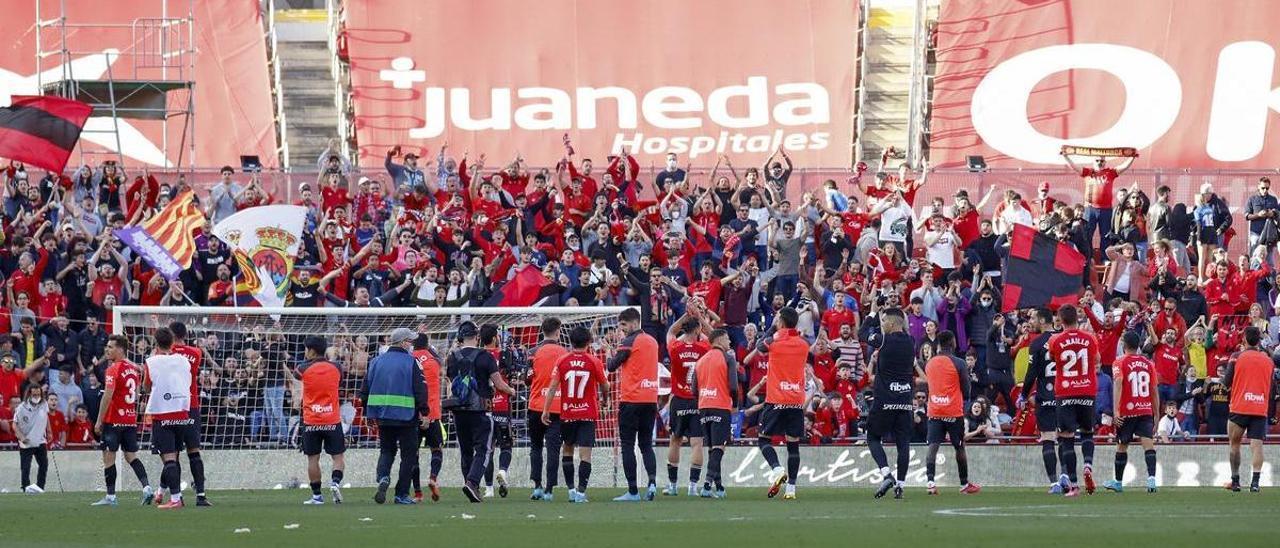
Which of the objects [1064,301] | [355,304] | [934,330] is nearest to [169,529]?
[355,304]

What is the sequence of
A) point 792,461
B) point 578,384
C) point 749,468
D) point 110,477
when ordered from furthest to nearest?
point 749,468 → point 110,477 → point 792,461 → point 578,384

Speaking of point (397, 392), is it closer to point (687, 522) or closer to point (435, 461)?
point (435, 461)

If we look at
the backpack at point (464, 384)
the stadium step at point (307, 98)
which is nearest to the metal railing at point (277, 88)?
the stadium step at point (307, 98)

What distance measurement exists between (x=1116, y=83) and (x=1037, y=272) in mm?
8609

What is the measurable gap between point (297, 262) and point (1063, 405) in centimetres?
1257

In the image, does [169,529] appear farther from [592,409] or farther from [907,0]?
[907,0]

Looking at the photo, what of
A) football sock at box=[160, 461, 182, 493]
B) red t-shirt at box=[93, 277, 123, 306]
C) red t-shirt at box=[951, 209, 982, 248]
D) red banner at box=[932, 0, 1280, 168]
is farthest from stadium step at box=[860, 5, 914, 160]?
football sock at box=[160, 461, 182, 493]

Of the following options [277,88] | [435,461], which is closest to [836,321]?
[435,461]

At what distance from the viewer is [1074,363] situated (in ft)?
68.5

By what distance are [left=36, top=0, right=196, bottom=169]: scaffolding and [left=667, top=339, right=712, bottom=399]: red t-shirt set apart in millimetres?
15164

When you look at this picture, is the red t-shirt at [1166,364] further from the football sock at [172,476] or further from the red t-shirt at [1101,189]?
the football sock at [172,476]

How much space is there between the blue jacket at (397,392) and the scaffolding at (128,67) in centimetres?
1516

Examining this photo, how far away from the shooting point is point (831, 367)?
2780 cm

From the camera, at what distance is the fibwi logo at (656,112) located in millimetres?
36500
